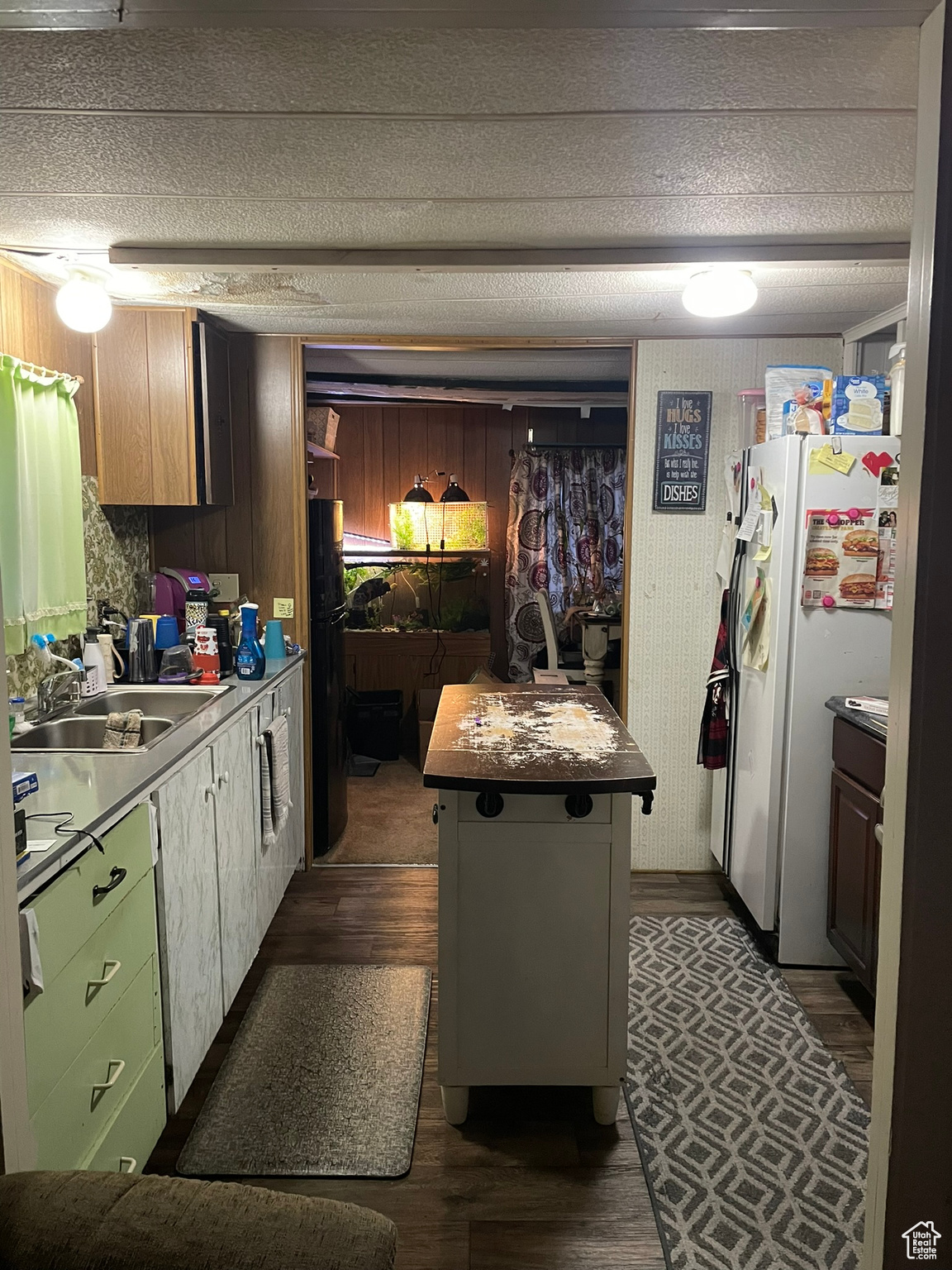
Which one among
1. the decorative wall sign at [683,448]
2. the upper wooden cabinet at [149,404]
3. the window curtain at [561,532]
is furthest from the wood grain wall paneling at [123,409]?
the window curtain at [561,532]

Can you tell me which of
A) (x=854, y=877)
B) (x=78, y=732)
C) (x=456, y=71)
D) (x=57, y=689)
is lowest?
(x=854, y=877)

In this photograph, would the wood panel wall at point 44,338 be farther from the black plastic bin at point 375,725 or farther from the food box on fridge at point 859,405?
the black plastic bin at point 375,725

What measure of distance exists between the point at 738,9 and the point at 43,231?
6.68 feet

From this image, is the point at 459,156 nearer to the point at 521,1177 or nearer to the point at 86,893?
the point at 86,893

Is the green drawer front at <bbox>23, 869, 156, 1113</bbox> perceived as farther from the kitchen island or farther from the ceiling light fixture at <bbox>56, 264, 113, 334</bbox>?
the ceiling light fixture at <bbox>56, 264, 113, 334</bbox>

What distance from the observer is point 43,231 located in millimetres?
2379

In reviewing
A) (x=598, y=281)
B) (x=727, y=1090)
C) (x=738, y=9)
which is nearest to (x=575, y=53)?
(x=738, y=9)

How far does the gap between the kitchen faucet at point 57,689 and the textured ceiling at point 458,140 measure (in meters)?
1.26

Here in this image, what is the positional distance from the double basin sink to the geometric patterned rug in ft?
5.49

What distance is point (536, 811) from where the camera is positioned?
2291 millimetres

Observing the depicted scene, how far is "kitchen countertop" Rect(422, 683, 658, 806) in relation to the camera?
2.14m

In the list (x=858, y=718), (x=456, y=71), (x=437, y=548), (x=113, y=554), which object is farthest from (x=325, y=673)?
(x=456, y=71)

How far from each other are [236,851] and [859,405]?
2468 mm

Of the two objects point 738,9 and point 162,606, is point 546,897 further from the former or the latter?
point 162,606
